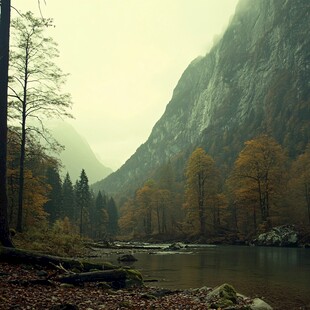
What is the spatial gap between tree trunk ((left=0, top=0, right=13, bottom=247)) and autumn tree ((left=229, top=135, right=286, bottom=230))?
153 feet

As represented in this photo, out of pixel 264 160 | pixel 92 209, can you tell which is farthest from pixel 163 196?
pixel 92 209

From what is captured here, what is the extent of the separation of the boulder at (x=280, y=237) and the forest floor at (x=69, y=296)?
123 ft

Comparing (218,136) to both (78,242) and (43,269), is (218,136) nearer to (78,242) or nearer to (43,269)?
(78,242)

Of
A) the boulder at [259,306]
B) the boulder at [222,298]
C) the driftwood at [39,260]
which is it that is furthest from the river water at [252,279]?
the driftwood at [39,260]

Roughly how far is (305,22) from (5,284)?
15124 cm

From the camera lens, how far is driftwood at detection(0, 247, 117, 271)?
13.7 m

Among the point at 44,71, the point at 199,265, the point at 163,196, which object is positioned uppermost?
the point at 44,71

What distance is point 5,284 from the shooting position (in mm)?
10922

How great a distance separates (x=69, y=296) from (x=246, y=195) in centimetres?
5014

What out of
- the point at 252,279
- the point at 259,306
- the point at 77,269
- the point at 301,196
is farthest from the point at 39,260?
the point at 301,196

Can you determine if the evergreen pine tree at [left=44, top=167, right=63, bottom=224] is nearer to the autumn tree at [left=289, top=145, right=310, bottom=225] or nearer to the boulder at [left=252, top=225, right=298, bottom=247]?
the boulder at [left=252, top=225, right=298, bottom=247]

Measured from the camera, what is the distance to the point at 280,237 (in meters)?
48.7

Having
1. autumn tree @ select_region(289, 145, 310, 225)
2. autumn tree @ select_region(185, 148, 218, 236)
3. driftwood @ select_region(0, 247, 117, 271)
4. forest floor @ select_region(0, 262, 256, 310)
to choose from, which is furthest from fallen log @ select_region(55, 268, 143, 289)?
autumn tree @ select_region(185, 148, 218, 236)

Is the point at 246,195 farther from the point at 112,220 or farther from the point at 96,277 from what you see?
the point at 112,220
